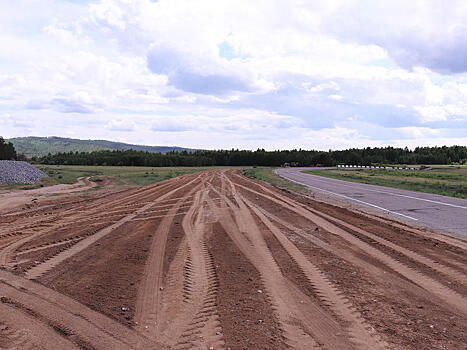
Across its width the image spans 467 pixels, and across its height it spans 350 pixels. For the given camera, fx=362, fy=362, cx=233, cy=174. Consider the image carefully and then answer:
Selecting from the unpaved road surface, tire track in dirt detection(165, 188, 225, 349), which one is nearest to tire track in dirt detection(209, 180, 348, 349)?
the unpaved road surface

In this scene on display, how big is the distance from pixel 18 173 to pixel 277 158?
4025 inches

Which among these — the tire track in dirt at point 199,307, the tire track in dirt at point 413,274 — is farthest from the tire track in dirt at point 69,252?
the tire track in dirt at point 413,274

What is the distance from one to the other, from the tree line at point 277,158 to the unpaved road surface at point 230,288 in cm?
10384

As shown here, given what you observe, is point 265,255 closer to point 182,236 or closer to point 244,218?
point 182,236

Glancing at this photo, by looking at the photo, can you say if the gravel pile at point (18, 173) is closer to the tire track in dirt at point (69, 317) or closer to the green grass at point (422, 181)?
the tire track in dirt at point (69, 317)

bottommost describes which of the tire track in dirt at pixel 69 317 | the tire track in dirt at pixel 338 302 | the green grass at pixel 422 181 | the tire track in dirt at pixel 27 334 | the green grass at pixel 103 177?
the green grass at pixel 103 177

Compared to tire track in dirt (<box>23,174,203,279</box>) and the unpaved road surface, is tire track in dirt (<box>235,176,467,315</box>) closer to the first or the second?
the unpaved road surface

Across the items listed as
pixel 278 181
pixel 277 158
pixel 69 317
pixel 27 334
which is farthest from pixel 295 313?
pixel 277 158


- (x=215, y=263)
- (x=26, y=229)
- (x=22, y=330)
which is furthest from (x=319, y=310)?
(x=26, y=229)

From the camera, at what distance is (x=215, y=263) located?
22.6 ft

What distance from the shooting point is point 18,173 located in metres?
32.6

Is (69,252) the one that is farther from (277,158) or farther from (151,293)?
(277,158)

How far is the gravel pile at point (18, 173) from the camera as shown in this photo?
30.5m

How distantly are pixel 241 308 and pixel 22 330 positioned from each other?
258 cm
